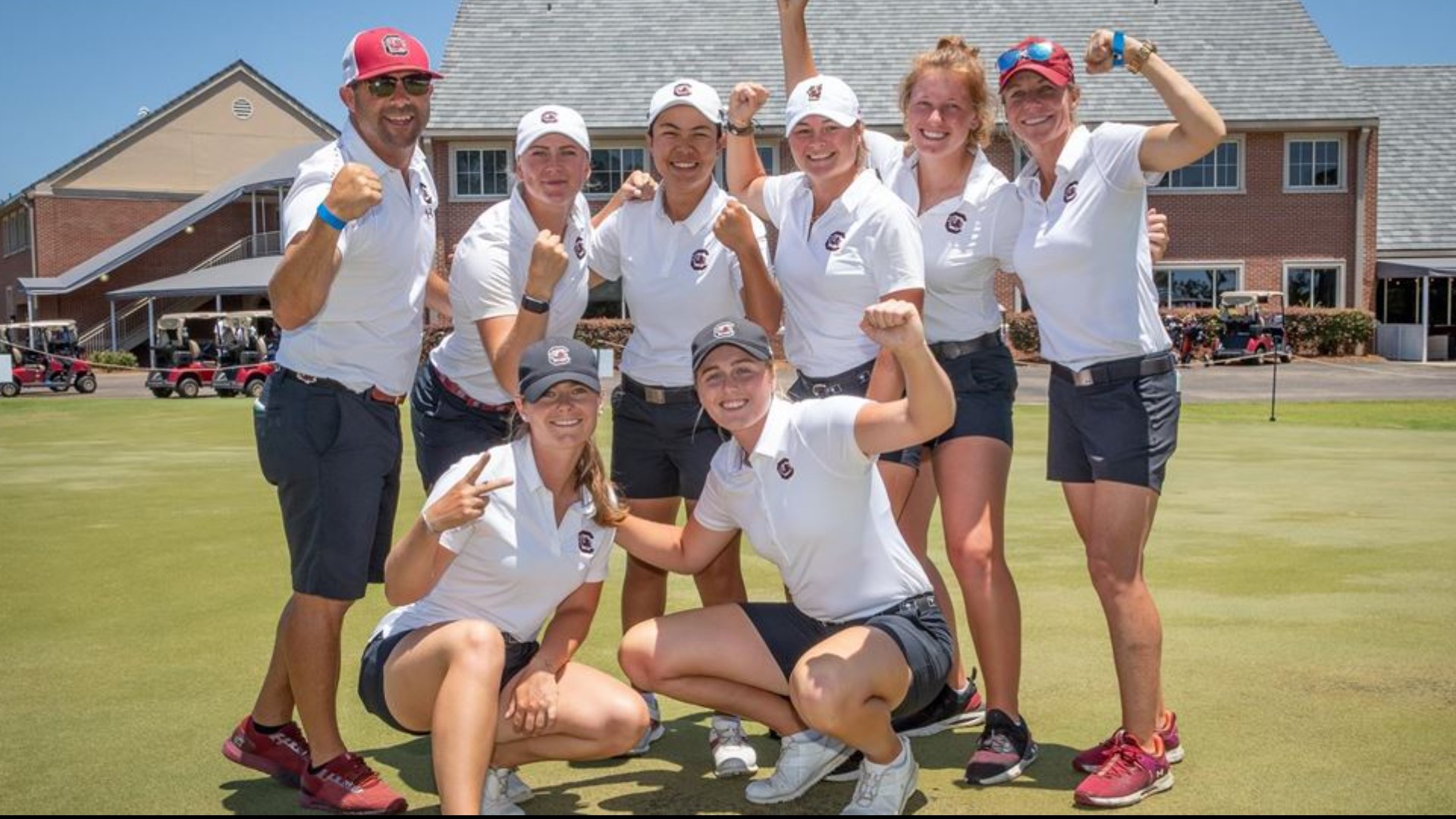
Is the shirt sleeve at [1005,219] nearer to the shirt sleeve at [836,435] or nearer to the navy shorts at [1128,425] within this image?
the navy shorts at [1128,425]

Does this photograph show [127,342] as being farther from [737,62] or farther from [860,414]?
[860,414]

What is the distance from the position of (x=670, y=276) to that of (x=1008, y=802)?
222 cm

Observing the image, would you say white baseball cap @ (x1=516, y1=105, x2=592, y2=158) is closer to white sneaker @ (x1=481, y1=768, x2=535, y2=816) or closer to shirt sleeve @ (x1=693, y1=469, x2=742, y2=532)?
shirt sleeve @ (x1=693, y1=469, x2=742, y2=532)

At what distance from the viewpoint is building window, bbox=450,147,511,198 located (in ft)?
120

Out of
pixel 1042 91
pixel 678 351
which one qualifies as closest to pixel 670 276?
pixel 678 351

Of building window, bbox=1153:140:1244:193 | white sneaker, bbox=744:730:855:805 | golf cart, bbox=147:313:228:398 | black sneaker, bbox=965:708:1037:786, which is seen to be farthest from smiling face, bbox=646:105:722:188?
building window, bbox=1153:140:1244:193

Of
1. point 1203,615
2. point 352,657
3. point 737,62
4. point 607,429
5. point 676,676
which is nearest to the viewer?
point 676,676

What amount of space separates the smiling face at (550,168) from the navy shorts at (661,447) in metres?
0.79

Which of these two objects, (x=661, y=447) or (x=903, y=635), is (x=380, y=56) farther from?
(x=903, y=635)

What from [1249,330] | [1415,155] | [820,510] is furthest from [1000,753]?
[1415,155]

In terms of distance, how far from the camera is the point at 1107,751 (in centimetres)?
450

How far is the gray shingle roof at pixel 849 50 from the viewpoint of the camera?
3678cm

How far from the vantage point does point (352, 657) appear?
6.33m

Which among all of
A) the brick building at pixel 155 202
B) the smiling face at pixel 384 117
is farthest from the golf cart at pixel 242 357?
the smiling face at pixel 384 117
